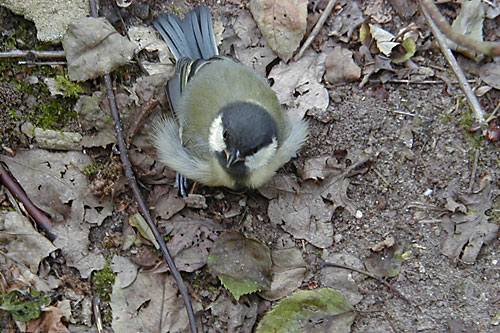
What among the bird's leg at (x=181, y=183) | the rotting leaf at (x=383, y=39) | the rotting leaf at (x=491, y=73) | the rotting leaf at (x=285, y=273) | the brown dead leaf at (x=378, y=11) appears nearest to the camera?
the rotting leaf at (x=285, y=273)

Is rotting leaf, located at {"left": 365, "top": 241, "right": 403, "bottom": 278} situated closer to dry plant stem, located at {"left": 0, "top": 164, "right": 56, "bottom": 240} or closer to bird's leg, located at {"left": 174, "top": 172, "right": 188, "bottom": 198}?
bird's leg, located at {"left": 174, "top": 172, "right": 188, "bottom": 198}

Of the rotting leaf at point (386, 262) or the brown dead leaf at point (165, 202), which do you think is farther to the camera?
the brown dead leaf at point (165, 202)

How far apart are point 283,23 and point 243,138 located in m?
1.42

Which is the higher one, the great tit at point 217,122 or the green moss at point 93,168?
the great tit at point 217,122

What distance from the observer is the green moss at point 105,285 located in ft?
11.2

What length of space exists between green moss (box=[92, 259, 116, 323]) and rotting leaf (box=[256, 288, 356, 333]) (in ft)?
3.28

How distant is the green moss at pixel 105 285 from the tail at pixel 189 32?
171cm

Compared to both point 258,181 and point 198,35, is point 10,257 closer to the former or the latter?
point 258,181

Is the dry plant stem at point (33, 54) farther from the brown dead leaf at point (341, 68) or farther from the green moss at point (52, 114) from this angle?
the brown dead leaf at point (341, 68)

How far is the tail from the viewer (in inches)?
158

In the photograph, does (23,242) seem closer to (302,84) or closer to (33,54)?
(33,54)

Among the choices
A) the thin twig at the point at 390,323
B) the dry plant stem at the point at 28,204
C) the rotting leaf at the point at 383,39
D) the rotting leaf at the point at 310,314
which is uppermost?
the rotting leaf at the point at 383,39

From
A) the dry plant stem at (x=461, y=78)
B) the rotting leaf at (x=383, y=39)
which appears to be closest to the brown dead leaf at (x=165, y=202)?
the rotting leaf at (x=383, y=39)

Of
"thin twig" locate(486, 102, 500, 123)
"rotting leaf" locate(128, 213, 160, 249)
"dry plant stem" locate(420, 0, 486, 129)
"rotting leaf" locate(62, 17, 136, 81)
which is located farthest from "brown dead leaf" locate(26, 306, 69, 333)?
"thin twig" locate(486, 102, 500, 123)
